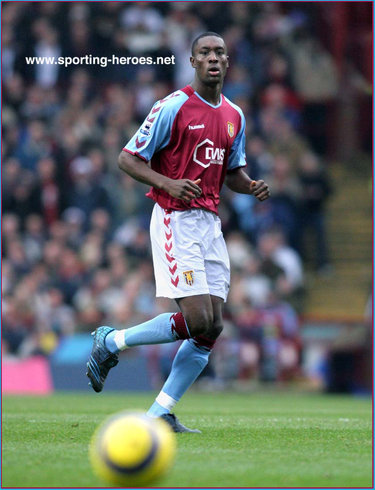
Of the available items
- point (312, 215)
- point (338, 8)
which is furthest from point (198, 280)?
point (338, 8)

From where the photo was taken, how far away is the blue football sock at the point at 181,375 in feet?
23.1

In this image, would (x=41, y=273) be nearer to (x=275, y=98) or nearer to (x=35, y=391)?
(x=35, y=391)

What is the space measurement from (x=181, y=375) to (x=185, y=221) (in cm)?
106

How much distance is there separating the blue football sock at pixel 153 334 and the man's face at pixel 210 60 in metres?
1.64

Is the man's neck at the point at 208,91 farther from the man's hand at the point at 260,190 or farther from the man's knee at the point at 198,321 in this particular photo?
the man's knee at the point at 198,321

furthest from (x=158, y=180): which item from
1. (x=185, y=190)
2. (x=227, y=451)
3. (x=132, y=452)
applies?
(x=132, y=452)

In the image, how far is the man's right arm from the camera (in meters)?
6.73

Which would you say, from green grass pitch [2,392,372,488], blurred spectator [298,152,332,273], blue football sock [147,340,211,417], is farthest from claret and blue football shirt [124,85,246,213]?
blurred spectator [298,152,332,273]

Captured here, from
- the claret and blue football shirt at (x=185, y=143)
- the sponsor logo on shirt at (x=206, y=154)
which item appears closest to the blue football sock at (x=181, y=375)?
the claret and blue football shirt at (x=185, y=143)

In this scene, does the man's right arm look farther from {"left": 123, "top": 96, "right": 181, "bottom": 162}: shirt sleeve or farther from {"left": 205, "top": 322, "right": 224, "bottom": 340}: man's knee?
{"left": 205, "top": 322, "right": 224, "bottom": 340}: man's knee

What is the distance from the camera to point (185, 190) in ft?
22.1

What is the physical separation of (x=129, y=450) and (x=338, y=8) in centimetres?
1860

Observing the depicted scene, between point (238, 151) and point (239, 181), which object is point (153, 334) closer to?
point (239, 181)

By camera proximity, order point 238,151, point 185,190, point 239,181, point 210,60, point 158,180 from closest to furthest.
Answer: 1. point 185,190
2. point 158,180
3. point 210,60
4. point 238,151
5. point 239,181
